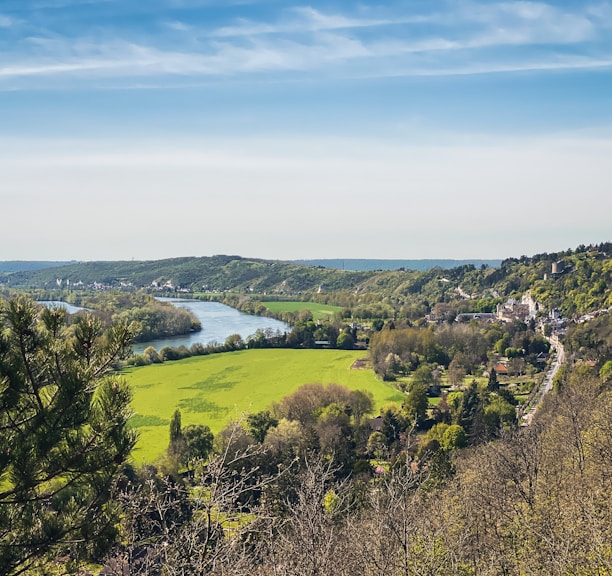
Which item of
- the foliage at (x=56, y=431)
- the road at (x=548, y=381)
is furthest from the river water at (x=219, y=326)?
the foliage at (x=56, y=431)

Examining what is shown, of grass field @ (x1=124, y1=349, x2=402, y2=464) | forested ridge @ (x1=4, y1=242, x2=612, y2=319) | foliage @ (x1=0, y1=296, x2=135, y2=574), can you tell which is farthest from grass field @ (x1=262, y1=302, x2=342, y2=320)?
foliage @ (x1=0, y1=296, x2=135, y2=574)

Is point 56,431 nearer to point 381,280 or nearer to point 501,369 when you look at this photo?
point 501,369

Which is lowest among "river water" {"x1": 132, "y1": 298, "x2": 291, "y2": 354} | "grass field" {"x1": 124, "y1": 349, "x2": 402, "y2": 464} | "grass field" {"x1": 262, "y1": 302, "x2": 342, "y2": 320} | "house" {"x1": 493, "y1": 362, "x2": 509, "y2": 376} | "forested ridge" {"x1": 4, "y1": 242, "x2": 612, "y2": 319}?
"grass field" {"x1": 124, "y1": 349, "x2": 402, "y2": 464}

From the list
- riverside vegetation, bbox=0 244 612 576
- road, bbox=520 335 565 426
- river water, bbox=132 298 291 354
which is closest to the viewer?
riverside vegetation, bbox=0 244 612 576

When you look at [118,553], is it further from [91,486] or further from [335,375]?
[335,375]

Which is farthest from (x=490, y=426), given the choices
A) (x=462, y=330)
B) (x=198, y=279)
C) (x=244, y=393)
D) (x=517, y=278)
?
(x=198, y=279)

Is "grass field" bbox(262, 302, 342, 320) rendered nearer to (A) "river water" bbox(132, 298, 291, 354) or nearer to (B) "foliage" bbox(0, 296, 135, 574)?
(A) "river water" bbox(132, 298, 291, 354)

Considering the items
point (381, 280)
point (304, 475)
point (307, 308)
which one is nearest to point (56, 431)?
point (304, 475)
